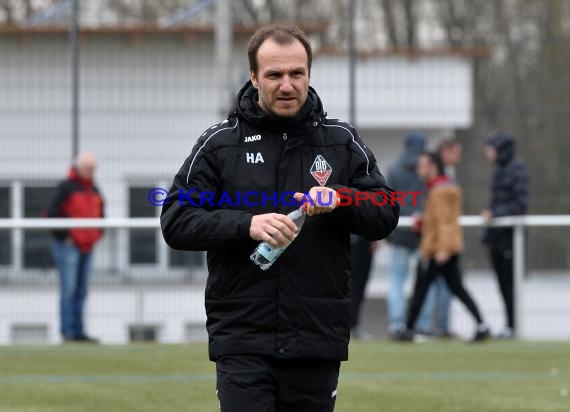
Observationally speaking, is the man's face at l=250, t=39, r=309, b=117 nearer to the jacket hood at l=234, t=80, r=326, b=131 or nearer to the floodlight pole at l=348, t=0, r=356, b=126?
the jacket hood at l=234, t=80, r=326, b=131

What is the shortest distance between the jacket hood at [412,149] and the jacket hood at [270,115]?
8.24m

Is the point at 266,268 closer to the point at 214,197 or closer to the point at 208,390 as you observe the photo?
the point at 214,197

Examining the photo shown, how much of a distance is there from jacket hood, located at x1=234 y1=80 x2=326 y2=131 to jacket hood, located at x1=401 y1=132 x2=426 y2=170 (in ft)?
27.0

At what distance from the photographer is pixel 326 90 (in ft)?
50.2

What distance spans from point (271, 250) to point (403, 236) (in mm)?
8874

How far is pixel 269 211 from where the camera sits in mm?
4637

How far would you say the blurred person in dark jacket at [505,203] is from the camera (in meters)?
13.1

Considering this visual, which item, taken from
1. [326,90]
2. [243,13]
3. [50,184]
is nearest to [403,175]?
[326,90]

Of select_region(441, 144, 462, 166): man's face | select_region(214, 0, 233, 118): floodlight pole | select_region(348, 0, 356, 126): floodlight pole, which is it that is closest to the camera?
select_region(441, 144, 462, 166): man's face

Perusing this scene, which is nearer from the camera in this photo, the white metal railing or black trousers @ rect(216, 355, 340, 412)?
black trousers @ rect(216, 355, 340, 412)

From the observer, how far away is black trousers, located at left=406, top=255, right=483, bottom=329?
41.9 feet

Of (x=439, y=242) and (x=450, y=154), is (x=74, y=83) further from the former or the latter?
(x=439, y=242)

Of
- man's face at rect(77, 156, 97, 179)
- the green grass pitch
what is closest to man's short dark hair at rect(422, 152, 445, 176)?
the green grass pitch

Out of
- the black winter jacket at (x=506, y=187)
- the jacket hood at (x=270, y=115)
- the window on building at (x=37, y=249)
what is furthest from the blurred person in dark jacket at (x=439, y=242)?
the jacket hood at (x=270, y=115)
